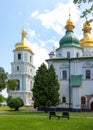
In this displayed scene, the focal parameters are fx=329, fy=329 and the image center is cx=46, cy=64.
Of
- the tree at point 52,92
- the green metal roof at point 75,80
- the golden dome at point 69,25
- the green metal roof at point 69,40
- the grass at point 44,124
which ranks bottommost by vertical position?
the grass at point 44,124

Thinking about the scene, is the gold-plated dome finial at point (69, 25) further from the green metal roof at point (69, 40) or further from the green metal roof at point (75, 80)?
the green metal roof at point (75, 80)

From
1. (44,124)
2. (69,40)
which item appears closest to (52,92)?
(69,40)

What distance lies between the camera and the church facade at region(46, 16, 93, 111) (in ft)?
186

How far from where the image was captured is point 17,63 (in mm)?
86562

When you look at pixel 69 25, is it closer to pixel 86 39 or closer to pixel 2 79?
pixel 86 39

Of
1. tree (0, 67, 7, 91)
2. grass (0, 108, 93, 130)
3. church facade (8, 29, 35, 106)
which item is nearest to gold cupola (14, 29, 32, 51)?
church facade (8, 29, 35, 106)

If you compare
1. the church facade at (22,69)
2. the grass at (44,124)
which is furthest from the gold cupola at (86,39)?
the grass at (44,124)

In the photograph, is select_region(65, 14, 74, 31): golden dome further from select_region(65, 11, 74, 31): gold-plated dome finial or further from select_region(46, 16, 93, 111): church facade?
select_region(46, 16, 93, 111): church facade

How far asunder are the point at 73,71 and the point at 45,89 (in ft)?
33.1

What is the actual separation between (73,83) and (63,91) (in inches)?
107

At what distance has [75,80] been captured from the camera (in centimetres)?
5769

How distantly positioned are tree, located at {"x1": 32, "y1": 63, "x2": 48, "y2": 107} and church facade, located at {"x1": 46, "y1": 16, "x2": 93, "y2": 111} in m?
7.48

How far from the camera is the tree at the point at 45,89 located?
50375 mm

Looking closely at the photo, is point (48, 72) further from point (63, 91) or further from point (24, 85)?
point (24, 85)
